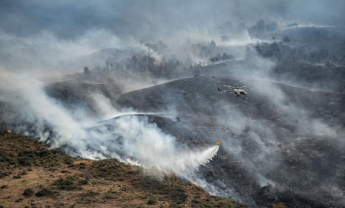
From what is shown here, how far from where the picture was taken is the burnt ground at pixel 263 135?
42.2m

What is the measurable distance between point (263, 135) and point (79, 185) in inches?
1686

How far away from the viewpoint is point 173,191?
38500 mm

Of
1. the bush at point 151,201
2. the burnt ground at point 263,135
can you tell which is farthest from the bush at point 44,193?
the burnt ground at point 263,135

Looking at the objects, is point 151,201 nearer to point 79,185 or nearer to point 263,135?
point 79,185

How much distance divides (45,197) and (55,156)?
56.4 ft

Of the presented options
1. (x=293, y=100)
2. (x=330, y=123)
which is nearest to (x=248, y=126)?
(x=330, y=123)

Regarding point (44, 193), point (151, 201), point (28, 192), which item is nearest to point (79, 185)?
point (44, 193)

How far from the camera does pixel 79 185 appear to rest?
1449 inches

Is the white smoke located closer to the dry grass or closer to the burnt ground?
the burnt ground

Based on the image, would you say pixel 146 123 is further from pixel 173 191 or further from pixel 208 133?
pixel 173 191

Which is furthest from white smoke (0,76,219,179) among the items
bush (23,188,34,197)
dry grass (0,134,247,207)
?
bush (23,188,34,197)

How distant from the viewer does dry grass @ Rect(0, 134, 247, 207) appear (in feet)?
106

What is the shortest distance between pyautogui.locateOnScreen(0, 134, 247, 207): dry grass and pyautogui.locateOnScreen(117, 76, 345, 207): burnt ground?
927cm

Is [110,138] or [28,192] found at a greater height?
[28,192]
